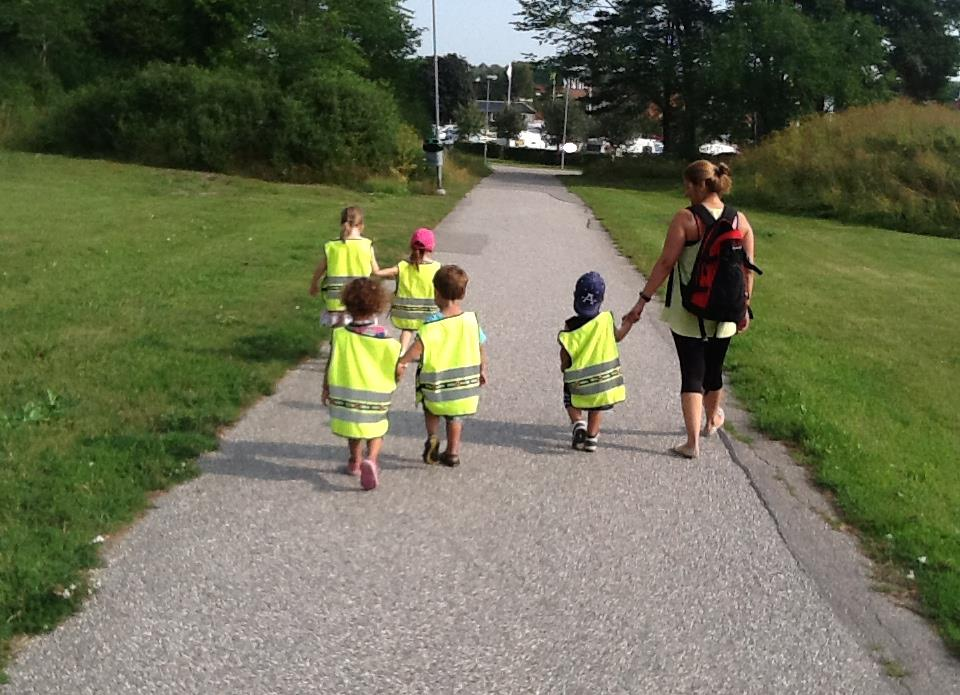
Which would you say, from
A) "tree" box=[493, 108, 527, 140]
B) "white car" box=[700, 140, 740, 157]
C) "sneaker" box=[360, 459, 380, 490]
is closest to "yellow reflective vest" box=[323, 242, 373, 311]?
"sneaker" box=[360, 459, 380, 490]

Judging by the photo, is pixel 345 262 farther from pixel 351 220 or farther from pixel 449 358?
pixel 449 358

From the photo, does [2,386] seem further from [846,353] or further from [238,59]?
[238,59]

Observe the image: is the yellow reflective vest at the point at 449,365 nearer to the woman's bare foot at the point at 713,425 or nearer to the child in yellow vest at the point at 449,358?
the child in yellow vest at the point at 449,358

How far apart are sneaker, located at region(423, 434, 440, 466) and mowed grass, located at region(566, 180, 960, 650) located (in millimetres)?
2261

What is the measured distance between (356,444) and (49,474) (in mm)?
1589

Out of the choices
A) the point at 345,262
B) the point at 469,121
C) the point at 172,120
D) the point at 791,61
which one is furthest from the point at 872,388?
the point at 469,121

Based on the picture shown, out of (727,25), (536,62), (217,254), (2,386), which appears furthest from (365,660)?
(536,62)

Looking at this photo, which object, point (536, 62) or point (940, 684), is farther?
point (536, 62)

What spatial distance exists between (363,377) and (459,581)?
147 centimetres

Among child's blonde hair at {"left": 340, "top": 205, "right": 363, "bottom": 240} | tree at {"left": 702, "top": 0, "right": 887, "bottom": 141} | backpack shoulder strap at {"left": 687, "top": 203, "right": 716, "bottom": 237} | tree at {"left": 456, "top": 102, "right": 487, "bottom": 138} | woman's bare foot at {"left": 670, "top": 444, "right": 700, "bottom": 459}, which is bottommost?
woman's bare foot at {"left": 670, "top": 444, "right": 700, "bottom": 459}

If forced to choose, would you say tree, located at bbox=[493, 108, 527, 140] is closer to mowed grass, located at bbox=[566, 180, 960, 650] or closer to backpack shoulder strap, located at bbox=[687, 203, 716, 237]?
mowed grass, located at bbox=[566, 180, 960, 650]

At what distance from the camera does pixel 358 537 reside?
16.1 ft

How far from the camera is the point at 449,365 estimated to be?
19.4 ft

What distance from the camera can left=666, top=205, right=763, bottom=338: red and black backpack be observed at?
611 cm
